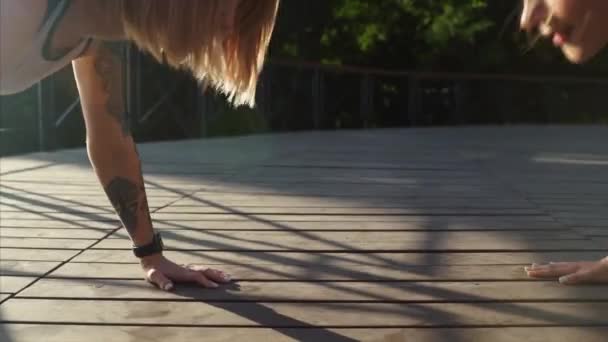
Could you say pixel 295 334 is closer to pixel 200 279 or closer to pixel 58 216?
pixel 200 279

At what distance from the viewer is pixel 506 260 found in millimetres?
2088

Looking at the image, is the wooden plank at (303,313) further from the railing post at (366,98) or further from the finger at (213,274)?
the railing post at (366,98)

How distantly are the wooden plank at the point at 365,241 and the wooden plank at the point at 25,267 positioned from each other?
241mm

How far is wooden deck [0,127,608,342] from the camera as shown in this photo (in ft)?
5.12

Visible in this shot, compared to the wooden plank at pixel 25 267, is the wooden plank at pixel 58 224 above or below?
below

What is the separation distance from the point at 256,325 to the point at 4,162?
3.37 m

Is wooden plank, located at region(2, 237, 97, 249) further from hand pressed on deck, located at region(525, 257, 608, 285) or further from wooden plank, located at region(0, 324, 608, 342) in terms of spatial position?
hand pressed on deck, located at region(525, 257, 608, 285)

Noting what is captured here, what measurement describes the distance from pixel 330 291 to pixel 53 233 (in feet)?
3.46

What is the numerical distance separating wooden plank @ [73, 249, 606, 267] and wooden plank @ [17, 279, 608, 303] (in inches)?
8.1

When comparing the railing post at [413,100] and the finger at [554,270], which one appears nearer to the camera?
the finger at [554,270]

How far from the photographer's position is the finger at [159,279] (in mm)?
1813

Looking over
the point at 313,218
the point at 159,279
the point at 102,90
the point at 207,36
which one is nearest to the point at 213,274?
the point at 159,279

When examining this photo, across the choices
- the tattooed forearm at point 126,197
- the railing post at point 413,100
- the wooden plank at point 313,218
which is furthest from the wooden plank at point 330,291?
the railing post at point 413,100

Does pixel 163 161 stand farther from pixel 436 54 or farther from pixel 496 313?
pixel 436 54
